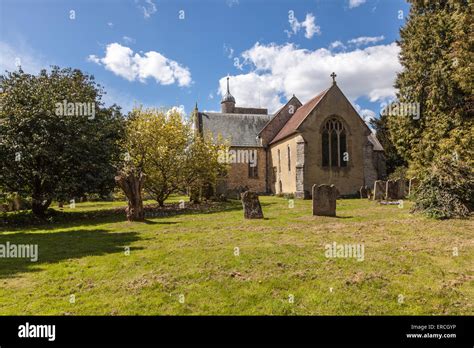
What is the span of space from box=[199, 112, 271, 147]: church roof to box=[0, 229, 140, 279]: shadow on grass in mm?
24189

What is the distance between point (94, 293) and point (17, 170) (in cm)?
1353

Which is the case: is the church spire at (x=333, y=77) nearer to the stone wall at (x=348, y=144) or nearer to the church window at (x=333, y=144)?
the stone wall at (x=348, y=144)

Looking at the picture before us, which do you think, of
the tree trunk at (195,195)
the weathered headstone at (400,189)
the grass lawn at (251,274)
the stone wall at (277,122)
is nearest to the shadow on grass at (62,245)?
the grass lawn at (251,274)

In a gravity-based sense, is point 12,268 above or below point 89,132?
below

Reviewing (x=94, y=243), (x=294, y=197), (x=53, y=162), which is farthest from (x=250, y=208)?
(x=294, y=197)

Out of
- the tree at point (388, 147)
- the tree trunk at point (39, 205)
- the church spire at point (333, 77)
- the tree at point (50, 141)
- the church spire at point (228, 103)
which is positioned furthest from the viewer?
the church spire at point (228, 103)

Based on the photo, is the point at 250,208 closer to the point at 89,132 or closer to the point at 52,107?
the point at 89,132

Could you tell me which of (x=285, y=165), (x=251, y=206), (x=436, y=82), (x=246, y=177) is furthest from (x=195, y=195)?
(x=436, y=82)

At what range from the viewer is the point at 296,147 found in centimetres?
2792

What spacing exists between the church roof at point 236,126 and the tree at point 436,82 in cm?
1492

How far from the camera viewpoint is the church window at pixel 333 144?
92.3ft

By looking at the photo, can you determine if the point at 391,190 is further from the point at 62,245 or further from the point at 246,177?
the point at 62,245

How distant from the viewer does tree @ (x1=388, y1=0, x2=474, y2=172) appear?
67.5 ft
